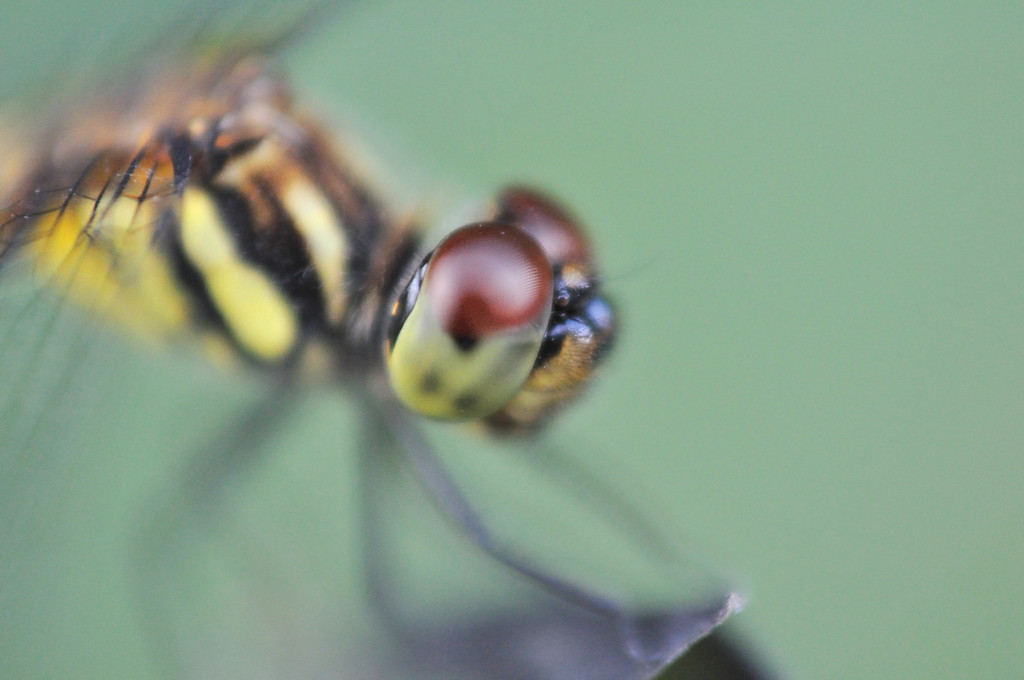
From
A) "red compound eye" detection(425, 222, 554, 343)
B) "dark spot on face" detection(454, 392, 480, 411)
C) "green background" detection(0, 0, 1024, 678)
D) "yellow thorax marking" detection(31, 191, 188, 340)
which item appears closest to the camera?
"red compound eye" detection(425, 222, 554, 343)

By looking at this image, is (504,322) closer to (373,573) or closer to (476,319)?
(476,319)

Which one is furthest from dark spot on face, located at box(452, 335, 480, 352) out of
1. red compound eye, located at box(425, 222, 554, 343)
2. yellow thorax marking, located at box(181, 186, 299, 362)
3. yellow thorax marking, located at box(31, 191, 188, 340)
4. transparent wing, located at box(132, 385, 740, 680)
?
yellow thorax marking, located at box(31, 191, 188, 340)

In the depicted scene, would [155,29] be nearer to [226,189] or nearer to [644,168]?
[226,189]

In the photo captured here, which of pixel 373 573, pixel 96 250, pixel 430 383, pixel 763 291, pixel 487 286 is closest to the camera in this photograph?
pixel 487 286

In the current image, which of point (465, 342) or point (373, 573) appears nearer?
point (465, 342)

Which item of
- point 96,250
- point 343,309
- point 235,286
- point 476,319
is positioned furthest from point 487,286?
point 96,250

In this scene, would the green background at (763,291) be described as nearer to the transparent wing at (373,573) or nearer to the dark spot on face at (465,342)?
the transparent wing at (373,573)

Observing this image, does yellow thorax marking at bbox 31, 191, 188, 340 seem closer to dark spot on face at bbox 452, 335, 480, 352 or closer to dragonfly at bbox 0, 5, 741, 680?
dragonfly at bbox 0, 5, 741, 680

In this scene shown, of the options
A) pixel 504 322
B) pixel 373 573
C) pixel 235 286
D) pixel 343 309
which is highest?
pixel 235 286
